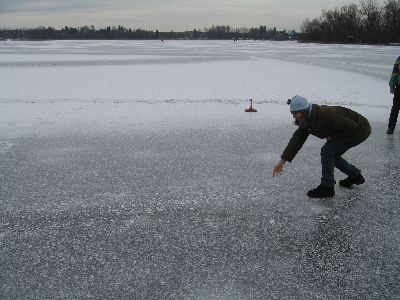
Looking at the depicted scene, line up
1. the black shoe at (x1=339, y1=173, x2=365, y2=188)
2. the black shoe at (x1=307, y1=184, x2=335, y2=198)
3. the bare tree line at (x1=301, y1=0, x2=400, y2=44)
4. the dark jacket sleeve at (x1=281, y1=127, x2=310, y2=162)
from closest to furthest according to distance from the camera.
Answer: the dark jacket sleeve at (x1=281, y1=127, x2=310, y2=162) < the black shoe at (x1=307, y1=184, x2=335, y2=198) < the black shoe at (x1=339, y1=173, x2=365, y2=188) < the bare tree line at (x1=301, y1=0, x2=400, y2=44)

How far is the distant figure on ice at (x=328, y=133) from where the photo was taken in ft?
13.3

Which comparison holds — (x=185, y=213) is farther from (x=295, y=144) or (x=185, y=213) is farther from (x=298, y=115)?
(x=298, y=115)

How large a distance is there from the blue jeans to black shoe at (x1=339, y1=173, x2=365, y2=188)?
117mm

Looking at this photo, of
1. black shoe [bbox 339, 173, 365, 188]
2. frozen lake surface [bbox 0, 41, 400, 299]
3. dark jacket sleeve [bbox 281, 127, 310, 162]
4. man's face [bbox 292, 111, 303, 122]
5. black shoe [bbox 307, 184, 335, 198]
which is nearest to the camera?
frozen lake surface [bbox 0, 41, 400, 299]

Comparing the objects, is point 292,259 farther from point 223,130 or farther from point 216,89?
point 216,89

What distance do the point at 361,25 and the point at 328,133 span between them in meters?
108

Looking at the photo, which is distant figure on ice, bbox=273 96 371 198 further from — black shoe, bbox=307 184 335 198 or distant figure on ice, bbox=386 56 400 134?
distant figure on ice, bbox=386 56 400 134

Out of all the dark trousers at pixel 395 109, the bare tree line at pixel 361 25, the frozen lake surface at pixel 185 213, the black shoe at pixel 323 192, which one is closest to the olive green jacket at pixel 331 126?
the black shoe at pixel 323 192

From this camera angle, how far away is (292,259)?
11.0 feet

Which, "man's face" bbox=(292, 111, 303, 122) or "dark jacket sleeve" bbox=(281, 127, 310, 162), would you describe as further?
"dark jacket sleeve" bbox=(281, 127, 310, 162)

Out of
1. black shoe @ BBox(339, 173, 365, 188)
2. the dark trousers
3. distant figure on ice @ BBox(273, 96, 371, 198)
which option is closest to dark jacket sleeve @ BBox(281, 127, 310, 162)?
distant figure on ice @ BBox(273, 96, 371, 198)

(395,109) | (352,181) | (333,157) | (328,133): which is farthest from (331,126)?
(395,109)

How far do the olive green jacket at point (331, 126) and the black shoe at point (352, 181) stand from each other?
67 cm

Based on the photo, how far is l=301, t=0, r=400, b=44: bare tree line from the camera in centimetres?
8106
